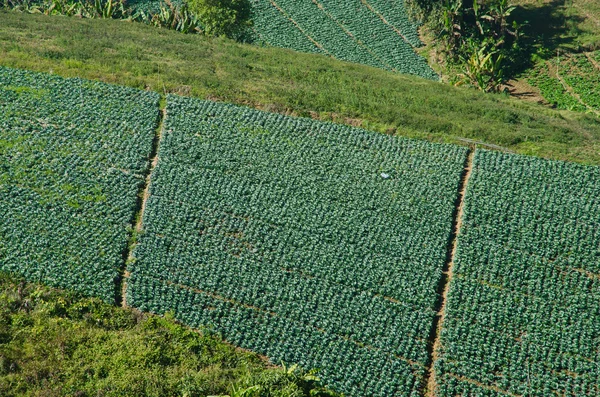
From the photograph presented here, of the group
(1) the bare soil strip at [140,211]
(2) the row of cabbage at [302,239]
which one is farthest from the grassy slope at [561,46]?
(1) the bare soil strip at [140,211]

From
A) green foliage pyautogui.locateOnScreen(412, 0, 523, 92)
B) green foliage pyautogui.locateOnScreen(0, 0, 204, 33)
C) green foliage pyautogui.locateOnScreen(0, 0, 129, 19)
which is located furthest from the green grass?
green foliage pyautogui.locateOnScreen(412, 0, 523, 92)

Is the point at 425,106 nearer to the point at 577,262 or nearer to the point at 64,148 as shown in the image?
the point at 577,262

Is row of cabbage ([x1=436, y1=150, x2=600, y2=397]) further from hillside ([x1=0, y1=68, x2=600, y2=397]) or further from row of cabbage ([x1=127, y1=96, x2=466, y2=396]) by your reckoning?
row of cabbage ([x1=127, y1=96, x2=466, y2=396])

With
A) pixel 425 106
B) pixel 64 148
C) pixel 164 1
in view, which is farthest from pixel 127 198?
pixel 164 1

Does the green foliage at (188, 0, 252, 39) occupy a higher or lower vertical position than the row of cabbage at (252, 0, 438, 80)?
higher

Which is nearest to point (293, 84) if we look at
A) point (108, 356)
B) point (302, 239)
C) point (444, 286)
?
point (302, 239)

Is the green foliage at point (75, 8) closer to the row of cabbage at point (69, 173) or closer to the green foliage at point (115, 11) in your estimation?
the green foliage at point (115, 11)
